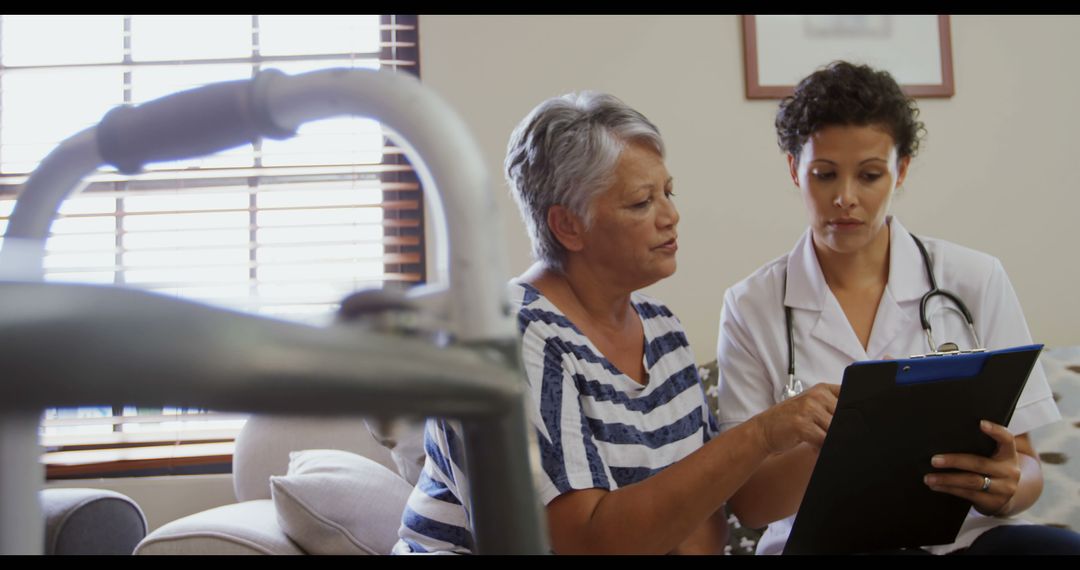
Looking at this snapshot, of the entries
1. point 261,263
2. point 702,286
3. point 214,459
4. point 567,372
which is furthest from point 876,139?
point 214,459

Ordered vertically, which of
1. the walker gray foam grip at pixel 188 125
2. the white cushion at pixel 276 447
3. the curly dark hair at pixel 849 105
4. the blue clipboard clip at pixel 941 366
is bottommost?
the white cushion at pixel 276 447

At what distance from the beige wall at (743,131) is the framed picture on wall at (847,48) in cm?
5

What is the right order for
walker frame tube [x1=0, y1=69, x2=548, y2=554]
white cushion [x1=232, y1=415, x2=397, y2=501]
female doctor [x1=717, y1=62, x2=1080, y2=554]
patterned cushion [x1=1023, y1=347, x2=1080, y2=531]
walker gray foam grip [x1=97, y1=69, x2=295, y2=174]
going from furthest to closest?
white cushion [x1=232, y1=415, x2=397, y2=501] → patterned cushion [x1=1023, y1=347, x2=1080, y2=531] → female doctor [x1=717, y1=62, x2=1080, y2=554] → walker gray foam grip [x1=97, y1=69, x2=295, y2=174] → walker frame tube [x1=0, y1=69, x2=548, y2=554]

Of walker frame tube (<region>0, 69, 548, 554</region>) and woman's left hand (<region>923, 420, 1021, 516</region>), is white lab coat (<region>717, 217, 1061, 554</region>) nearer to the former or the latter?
woman's left hand (<region>923, 420, 1021, 516</region>)

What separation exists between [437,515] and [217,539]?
60cm

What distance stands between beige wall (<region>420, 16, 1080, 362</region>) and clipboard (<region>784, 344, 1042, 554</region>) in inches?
51.1

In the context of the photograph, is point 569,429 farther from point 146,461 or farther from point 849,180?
point 146,461

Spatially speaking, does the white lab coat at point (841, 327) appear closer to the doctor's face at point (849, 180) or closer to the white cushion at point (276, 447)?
the doctor's face at point (849, 180)

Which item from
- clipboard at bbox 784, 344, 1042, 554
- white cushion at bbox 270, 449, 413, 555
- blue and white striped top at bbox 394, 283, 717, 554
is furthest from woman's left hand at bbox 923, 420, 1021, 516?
white cushion at bbox 270, 449, 413, 555

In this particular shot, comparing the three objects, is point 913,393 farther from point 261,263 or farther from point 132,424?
point 132,424

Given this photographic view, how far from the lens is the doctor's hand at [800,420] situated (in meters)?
1.23

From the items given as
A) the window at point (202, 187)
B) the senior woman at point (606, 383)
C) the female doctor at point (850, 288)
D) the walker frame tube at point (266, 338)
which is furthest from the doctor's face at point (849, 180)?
the walker frame tube at point (266, 338)

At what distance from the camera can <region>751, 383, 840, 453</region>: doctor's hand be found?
1233 millimetres
